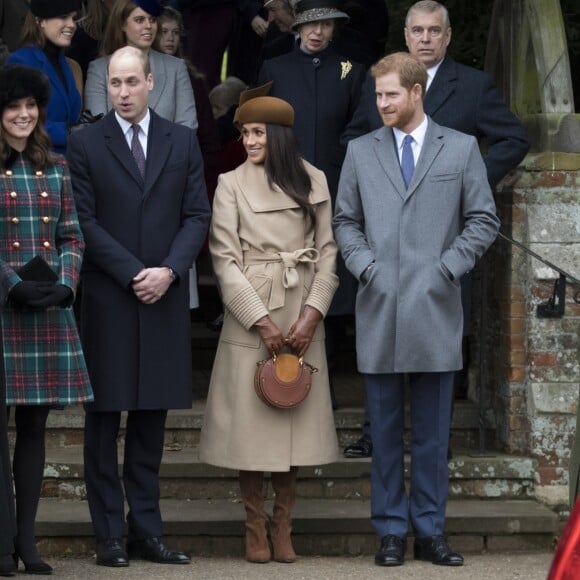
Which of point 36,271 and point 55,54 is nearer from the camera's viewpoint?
point 36,271

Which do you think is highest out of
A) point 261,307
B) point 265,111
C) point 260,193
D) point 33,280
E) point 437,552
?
point 265,111

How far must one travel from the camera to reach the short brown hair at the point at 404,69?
275 inches

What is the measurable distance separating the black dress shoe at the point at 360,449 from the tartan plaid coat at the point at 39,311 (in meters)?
1.81

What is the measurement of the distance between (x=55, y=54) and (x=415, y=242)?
220cm

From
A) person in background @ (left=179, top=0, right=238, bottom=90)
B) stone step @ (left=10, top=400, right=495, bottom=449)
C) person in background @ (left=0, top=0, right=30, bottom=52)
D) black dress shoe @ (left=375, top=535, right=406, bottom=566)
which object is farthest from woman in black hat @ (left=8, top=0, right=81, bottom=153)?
person in background @ (left=179, top=0, right=238, bottom=90)

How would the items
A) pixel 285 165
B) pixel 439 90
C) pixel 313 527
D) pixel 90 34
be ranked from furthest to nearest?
pixel 90 34 → pixel 439 90 → pixel 313 527 → pixel 285 165

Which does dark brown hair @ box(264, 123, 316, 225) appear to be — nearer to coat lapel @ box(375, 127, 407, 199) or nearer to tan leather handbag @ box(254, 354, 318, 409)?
coat lapel @ box(375, 127, 407, 199)

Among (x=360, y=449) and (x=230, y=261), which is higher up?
(x=230, y=261)

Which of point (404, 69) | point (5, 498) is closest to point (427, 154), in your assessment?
point (404, 69)

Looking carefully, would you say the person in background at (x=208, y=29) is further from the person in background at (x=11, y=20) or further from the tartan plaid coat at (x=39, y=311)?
the tartan plaid coat at (x=39, y=311)

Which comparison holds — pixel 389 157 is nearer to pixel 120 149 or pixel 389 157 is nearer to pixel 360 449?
pixel 120 149

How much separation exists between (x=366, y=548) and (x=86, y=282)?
184cm

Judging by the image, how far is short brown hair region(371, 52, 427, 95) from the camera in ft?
22.9

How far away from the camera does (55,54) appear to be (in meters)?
8.04
